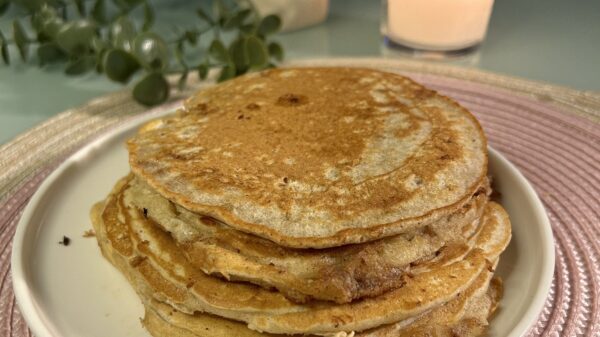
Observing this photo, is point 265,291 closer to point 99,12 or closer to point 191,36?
point 191,36

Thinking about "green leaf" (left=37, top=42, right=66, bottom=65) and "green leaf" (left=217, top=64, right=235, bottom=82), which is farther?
"green leaf" (left=37, top=42, right=66, bottom=65)

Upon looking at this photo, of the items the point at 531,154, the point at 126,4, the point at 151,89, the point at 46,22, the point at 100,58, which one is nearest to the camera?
the point at 531,154

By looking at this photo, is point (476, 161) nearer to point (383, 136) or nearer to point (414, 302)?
point (383, 136)

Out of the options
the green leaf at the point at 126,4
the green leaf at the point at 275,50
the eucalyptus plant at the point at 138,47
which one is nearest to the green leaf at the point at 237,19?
the eucalyptus plant at the point at 138,47

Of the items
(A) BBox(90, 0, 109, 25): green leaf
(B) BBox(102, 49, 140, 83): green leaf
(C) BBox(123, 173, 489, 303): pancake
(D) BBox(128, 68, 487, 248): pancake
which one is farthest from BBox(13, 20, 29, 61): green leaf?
(C) BBox(123, 173, 489, 303): pancake

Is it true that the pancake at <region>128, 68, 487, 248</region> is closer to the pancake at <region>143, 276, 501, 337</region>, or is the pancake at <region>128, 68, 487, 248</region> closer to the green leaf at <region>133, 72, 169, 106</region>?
the pancake at <region>143, 276, 501, 337</region>

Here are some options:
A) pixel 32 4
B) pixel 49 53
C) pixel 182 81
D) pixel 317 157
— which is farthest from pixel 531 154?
pixel 32 4
